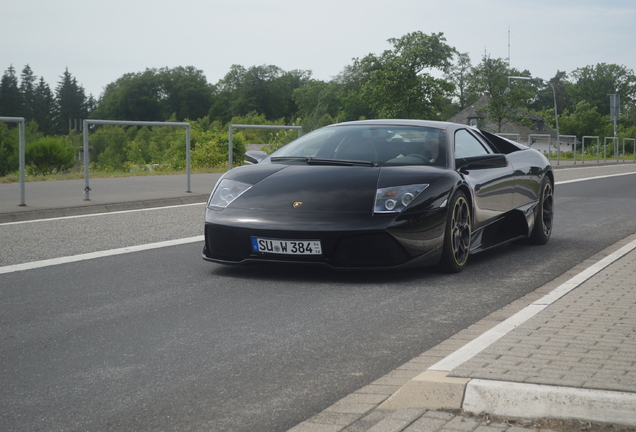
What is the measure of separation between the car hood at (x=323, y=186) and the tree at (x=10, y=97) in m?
122

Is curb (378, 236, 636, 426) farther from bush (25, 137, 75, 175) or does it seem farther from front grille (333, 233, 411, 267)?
bush (25, 137, 75, 175)

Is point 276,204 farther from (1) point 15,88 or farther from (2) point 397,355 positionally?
(1) point 15,88

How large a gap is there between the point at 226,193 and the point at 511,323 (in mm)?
2671

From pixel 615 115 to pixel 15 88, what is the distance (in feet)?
306

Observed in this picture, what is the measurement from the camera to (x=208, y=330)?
456 centimetres

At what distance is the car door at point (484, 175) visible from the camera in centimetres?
682

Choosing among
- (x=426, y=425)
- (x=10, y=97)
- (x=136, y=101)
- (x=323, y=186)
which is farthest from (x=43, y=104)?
(x=426, y=425)

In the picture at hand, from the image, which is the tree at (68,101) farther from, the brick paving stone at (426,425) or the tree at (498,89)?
the brick paving stone at (426,425)

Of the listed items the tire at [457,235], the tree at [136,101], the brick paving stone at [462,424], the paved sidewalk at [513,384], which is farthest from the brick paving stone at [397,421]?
the tree at [136,101]

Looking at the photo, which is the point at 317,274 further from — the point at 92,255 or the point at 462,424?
the point at 462,424

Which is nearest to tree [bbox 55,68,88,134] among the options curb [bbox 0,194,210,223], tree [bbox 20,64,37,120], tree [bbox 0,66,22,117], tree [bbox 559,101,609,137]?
tree [bbox 20,64,37,120]

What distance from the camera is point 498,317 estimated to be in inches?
194

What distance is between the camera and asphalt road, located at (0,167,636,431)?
10.8 ft

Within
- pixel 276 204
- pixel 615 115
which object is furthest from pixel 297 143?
pixel 615 115
